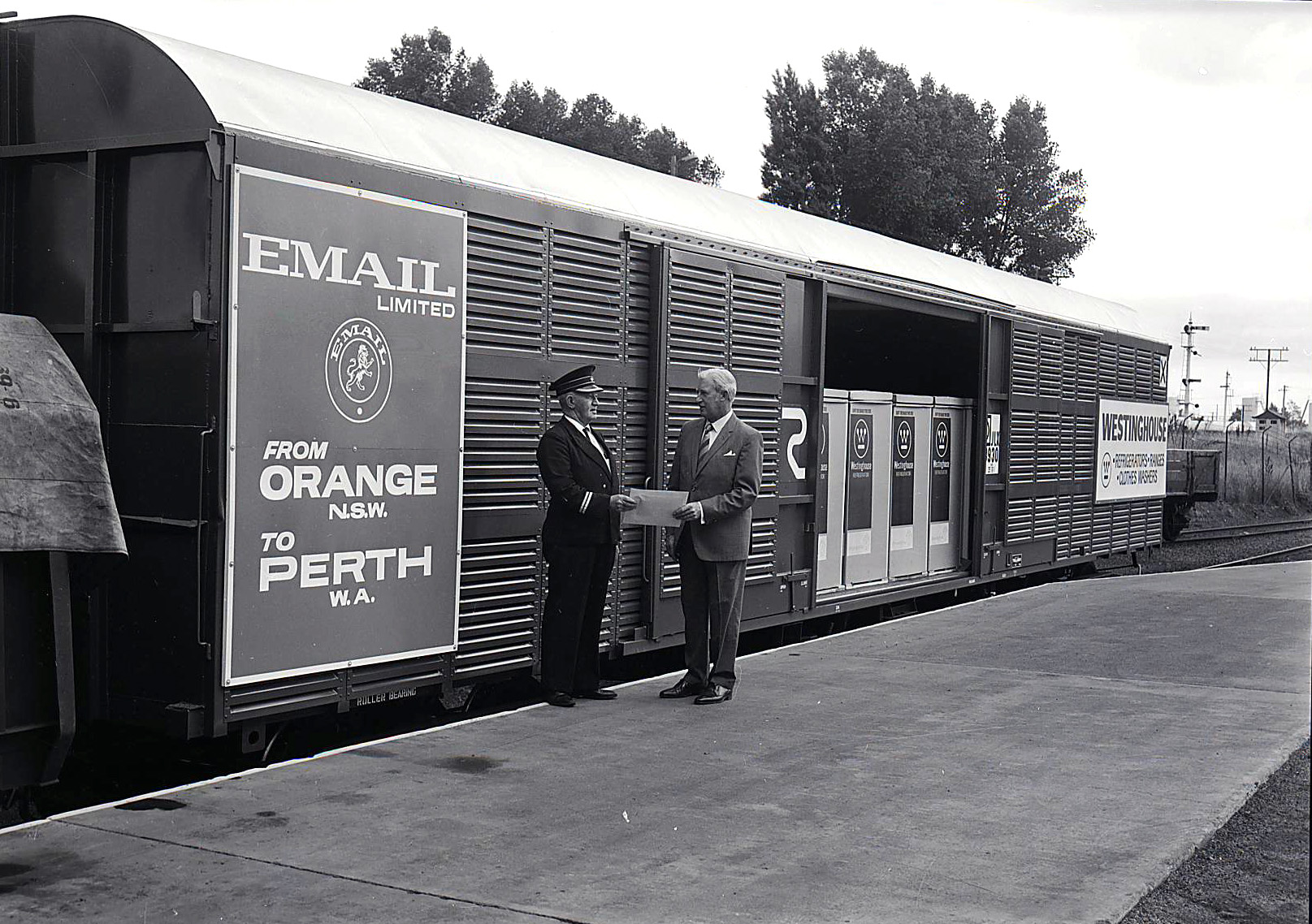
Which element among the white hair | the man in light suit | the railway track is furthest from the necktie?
the railway track

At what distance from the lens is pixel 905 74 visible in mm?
39688

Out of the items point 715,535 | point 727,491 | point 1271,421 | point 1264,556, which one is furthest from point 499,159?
point 1271,421

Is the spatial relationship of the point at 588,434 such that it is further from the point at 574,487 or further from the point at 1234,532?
the point at 1234,532

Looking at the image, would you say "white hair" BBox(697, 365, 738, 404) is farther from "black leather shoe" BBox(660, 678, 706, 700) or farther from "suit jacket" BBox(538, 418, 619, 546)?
"black leather shoe" BBox(660, 678, 706, 700)

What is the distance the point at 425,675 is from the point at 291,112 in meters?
2.63

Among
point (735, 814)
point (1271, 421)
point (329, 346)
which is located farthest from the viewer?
point (1271, 421)

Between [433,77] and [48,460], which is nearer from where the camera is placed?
[48,460]

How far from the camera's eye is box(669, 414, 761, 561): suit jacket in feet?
23.9

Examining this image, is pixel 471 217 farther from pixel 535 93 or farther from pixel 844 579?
pixel 535 93

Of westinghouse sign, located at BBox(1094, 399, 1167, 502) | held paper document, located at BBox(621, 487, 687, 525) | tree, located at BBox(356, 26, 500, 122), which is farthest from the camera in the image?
→ tree, located at BBox(356, 26, 500, 122)

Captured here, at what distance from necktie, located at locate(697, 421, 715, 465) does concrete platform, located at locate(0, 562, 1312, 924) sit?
4.36 feet

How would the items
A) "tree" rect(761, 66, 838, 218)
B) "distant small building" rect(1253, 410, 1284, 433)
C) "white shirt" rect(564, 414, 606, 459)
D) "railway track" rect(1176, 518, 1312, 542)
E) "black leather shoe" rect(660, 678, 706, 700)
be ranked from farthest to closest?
1. "distant small building" rect(1253, 410, 1284, 433)
2. "tree" rect(761, 66, 838, 218)
3. "railway track" rect(1176, 518, 1312, 542)
4. "black leather shoe" rect(660, 678, 706, 700)
5. "white shirt" rect(564, 414, 606, 459)

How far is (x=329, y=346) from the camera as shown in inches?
229

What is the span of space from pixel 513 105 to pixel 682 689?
34573mm
